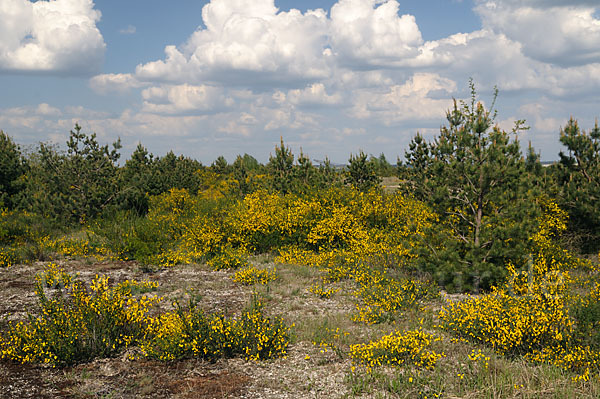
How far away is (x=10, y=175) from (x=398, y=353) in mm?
20399

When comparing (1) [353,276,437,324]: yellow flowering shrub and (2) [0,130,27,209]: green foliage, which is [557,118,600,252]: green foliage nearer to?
(1) [353,276,437,324]: yellow flowering shrub

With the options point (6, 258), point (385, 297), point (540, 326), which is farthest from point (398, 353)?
point (6, 258)

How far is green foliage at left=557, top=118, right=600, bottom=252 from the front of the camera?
12055 millimetres

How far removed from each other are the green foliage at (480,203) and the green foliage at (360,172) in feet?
33.9

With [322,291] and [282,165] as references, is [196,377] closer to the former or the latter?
[322,291]

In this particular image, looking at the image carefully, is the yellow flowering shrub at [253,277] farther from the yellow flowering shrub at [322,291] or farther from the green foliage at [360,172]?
the green foliage at [360,172]

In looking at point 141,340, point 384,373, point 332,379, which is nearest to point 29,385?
point 141,340

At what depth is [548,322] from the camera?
5.93 metres

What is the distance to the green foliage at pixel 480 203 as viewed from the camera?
916cm

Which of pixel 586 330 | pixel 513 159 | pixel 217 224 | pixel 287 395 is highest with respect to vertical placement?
pixel 513 159

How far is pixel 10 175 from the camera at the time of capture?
1977 centimetres

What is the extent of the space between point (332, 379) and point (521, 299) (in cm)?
319

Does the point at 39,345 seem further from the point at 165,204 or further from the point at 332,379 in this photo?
the point at 165,204

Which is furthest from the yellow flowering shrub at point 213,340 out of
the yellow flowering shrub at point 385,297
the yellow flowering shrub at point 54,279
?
the yellow flowering shrub at point 54,279
